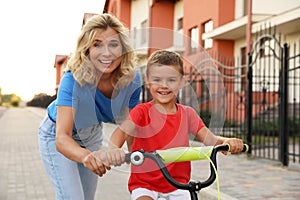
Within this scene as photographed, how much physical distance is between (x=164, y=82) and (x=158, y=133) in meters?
0.27

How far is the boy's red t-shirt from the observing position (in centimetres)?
244

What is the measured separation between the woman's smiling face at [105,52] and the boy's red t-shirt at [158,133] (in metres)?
0.26

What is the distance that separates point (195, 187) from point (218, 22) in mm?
20295

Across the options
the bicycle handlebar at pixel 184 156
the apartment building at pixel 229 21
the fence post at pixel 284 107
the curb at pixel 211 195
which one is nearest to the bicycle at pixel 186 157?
the bicycle handlebar at pixel 184 156

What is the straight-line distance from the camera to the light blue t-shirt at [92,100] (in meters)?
2.53

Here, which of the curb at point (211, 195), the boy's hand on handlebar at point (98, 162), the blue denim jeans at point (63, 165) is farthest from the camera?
the curb at point (211, 195)

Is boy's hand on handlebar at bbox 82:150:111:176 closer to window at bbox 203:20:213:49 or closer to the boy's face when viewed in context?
the boy's face

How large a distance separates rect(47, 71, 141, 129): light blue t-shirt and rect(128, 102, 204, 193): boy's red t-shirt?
0.33 feet

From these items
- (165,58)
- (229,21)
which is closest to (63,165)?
(165,58)

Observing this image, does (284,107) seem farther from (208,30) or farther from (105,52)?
(208,30)

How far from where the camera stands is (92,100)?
2576 millimetres

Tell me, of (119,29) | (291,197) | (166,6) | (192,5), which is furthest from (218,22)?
(119,29)

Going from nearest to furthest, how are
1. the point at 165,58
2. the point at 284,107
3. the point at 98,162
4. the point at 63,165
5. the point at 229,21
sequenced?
the point at 98,162, the point at 165,58, the point at 63,165, the point at 284,107, the point at 229,21

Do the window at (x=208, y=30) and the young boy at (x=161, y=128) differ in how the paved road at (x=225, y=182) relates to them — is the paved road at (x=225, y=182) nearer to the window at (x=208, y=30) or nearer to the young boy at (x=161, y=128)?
the young boy at (x=161, y=128)
